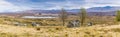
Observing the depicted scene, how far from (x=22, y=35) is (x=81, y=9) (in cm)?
9309

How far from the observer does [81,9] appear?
123250 millimetres

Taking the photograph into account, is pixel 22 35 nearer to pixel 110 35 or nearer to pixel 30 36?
pixel 30 36

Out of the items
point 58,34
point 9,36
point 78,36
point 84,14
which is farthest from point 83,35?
point 84,14

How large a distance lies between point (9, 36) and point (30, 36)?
225 centimetres

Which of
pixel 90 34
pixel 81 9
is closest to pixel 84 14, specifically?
pixel 81 9

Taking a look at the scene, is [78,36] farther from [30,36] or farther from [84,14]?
[84,14]

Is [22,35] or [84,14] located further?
[84,14]

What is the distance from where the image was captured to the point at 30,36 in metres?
31.0

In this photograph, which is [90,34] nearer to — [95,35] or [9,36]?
[95,35]

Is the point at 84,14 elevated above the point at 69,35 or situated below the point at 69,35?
below

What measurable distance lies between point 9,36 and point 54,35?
4843 millimetres

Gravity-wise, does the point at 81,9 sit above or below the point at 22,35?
below

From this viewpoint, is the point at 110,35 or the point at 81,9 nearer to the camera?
the point at 110,35

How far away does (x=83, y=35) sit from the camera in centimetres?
3109
